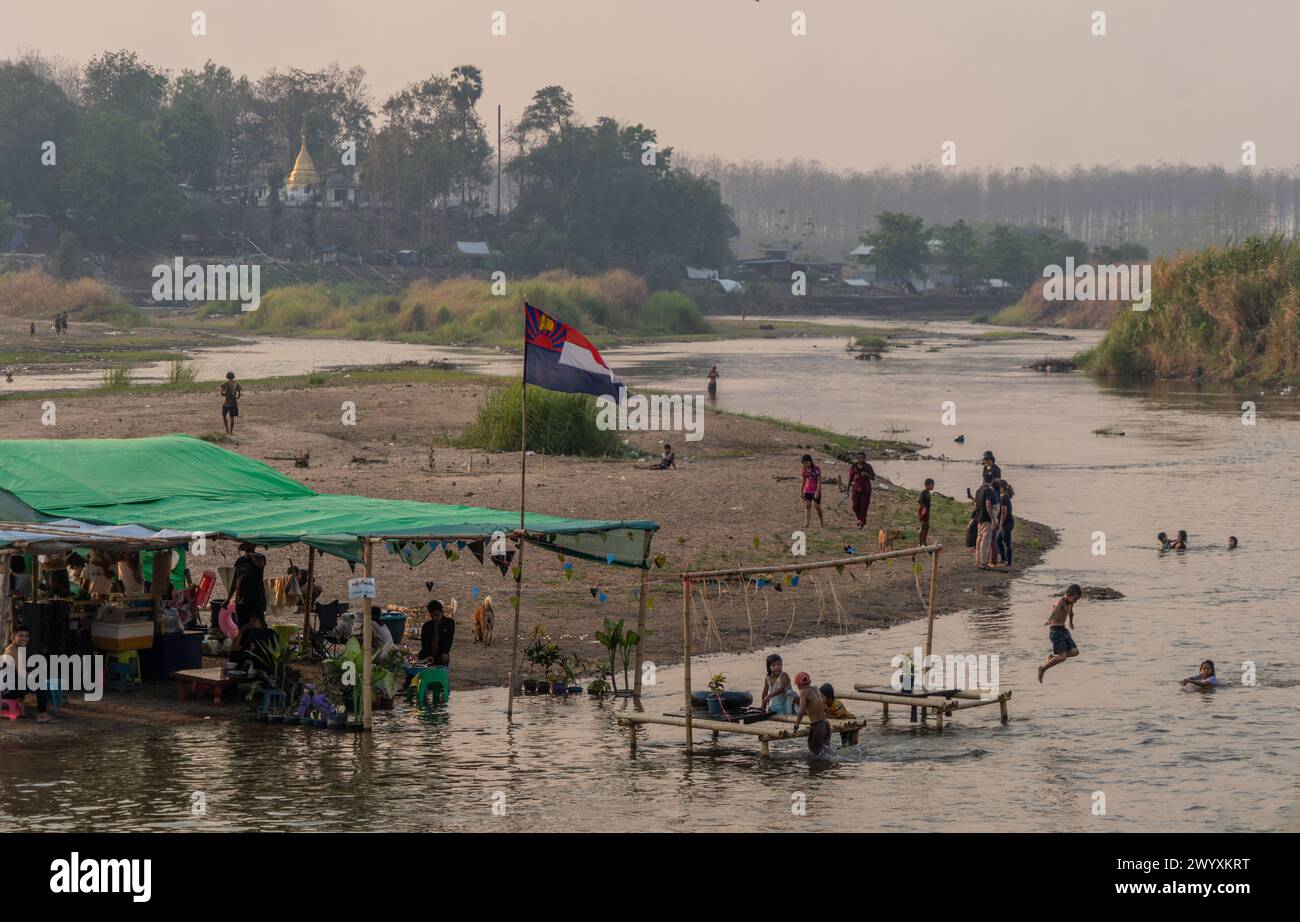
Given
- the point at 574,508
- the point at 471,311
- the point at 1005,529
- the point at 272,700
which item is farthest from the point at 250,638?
the point at 471,311

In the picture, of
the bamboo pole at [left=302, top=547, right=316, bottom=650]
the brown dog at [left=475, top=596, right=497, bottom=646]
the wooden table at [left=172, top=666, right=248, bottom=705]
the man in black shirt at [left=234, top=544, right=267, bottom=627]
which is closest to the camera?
the wooden table at [left=172, top=666, right=248, bottom=705]

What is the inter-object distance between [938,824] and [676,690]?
5749 millimetres

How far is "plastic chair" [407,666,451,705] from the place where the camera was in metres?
19.4

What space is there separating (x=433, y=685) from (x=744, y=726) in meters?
4.13

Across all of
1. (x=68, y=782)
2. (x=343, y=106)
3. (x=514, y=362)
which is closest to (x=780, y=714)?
(x=68, y=782)

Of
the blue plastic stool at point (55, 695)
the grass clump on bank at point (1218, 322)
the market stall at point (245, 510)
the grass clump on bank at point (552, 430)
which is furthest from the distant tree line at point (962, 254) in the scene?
the blue plastic stool at point (55, 695)

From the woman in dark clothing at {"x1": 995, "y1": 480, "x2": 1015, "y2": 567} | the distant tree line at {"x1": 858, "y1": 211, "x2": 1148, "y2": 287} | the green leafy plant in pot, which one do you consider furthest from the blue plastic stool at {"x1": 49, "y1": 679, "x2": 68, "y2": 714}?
the distant tree line at {"x1": 858, "y1": 211, "x2": 1148, "y2": 287}

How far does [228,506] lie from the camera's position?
19.9m

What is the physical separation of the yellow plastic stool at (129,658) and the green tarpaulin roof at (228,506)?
1488 mm

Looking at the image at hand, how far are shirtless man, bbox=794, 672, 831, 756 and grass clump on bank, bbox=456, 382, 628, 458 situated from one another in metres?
22.2

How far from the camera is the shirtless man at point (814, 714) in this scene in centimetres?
1733

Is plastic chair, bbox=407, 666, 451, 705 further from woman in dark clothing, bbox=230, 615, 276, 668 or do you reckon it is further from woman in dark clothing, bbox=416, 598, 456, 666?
woman in dark clothing, bbox=230, 615, 276, 668

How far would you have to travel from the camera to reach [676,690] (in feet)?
67.7
